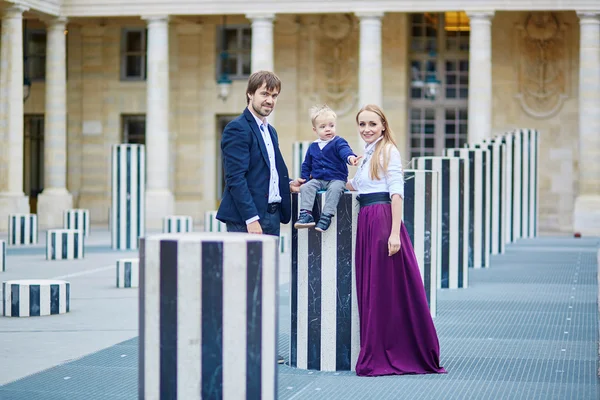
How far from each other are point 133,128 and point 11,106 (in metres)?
6.29

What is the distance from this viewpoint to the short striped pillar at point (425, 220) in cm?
1112

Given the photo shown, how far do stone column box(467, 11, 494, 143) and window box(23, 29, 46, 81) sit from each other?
12736 millimetres

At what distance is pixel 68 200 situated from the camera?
106 feet

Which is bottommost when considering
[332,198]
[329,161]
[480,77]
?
[332,198]

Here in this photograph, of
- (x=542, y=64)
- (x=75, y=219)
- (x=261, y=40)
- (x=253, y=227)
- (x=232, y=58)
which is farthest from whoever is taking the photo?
(x=232, y=58)

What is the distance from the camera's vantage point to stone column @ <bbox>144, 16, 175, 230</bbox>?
3120cm

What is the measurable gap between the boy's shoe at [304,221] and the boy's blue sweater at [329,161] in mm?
472

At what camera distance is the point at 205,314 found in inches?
209

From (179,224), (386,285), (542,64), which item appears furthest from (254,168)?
(542,64)

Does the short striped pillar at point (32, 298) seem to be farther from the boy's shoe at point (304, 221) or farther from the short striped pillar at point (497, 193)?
the short striped pillar at point (497, 193)

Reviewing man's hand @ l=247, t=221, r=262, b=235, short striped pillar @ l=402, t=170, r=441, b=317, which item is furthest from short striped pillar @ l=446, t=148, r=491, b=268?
man's hand @ l=247, t=221, r=262, b=235

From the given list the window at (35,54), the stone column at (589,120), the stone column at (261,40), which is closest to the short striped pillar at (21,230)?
the stone column at (261,40)

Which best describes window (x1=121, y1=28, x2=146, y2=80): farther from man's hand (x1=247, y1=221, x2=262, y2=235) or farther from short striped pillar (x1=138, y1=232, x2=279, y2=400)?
short striped pillar (x1=138, y1=232, x2=279, y2=400)

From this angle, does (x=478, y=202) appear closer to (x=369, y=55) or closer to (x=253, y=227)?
(x=253, y=227)
